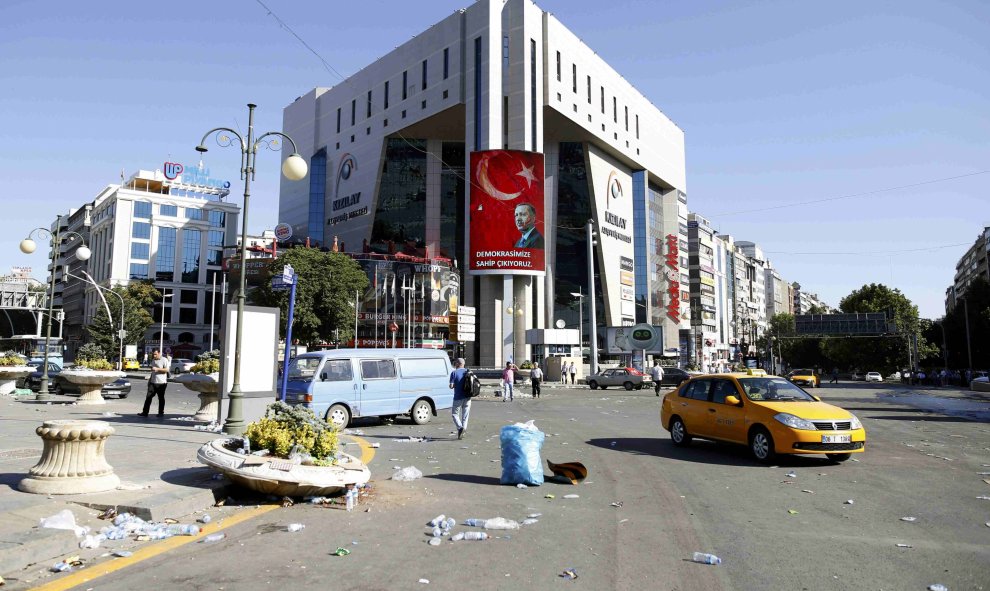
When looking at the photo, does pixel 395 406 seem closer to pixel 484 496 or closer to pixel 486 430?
pixel 486 430

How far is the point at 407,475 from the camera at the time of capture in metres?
9.34

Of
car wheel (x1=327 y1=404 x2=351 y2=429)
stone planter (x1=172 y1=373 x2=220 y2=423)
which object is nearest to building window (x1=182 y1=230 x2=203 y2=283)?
stone planter (x1=172 y1=373 x2=220 y2=423)

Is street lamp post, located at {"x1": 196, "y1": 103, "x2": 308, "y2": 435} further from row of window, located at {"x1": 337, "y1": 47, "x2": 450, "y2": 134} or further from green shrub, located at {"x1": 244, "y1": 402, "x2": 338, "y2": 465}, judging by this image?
row of window, located at {"x1": 337, "y1": 47, "x2": 450, "y2": 134}

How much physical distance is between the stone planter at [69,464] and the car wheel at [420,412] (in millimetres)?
10030

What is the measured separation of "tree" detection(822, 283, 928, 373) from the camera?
278ft

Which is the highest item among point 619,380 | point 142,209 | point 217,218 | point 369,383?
point 142,209

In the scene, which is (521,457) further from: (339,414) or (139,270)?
(139,270)

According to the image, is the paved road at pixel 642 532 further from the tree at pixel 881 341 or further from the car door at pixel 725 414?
the tree at pixel 881 341

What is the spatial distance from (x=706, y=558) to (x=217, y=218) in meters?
107

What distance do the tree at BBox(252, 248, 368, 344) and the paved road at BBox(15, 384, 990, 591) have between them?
137 feet

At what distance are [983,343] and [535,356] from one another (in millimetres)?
51095

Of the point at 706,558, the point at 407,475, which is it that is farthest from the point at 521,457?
the point at 706,558

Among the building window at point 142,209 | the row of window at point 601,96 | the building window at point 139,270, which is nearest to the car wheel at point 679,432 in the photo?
the row of window at point 601,96

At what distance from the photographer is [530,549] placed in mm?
5750
